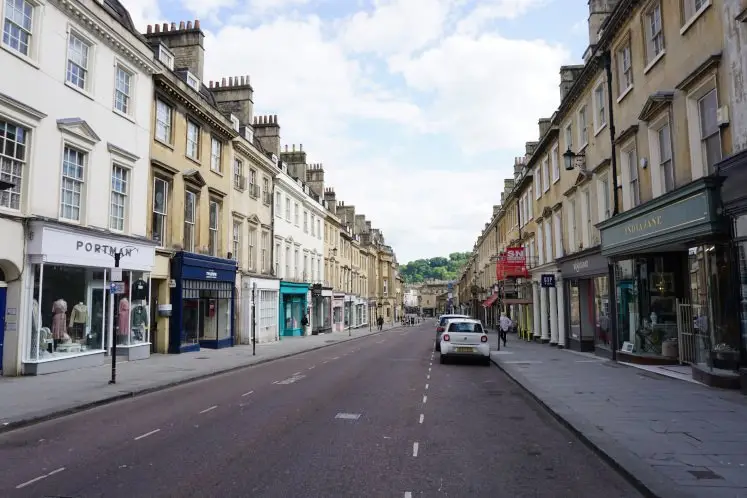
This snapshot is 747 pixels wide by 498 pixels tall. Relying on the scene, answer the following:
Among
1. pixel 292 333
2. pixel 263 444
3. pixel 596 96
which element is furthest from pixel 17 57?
pixel 292 333

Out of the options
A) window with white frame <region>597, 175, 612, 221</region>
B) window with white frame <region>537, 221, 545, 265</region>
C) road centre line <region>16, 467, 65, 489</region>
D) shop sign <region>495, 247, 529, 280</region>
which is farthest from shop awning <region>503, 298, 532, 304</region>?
road centre line <region>16, 467, 65, 489</region>

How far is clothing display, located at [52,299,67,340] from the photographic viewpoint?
15586 mm

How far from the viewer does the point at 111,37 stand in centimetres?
1772

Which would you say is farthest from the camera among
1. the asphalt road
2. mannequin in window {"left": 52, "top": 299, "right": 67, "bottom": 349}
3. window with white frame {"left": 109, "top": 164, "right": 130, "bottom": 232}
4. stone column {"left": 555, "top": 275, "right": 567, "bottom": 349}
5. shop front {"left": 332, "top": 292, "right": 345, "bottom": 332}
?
shop front {"left": 332, "top": 292, "right": 345, "bottom": 332}

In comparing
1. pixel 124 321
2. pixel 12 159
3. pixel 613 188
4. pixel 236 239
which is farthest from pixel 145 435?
pixel 236 239

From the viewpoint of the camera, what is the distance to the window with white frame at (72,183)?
1590 cm

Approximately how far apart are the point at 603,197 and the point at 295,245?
77.8 feet

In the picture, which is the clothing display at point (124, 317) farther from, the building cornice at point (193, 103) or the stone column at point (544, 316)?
the stone column at point (544, 316)

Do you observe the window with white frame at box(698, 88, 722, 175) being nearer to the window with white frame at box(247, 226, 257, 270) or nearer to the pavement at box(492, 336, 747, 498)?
the pavement at box(492, 336, 747, 498)

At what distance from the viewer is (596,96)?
789 inches

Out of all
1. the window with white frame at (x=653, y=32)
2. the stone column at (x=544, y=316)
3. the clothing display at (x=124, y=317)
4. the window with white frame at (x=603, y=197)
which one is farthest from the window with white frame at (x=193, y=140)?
the stone column at (x=544, y=316)

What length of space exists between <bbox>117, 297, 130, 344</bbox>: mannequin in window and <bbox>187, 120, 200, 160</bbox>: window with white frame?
7771 mm

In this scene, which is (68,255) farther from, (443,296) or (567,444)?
(443,296)

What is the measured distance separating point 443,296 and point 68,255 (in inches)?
6259
